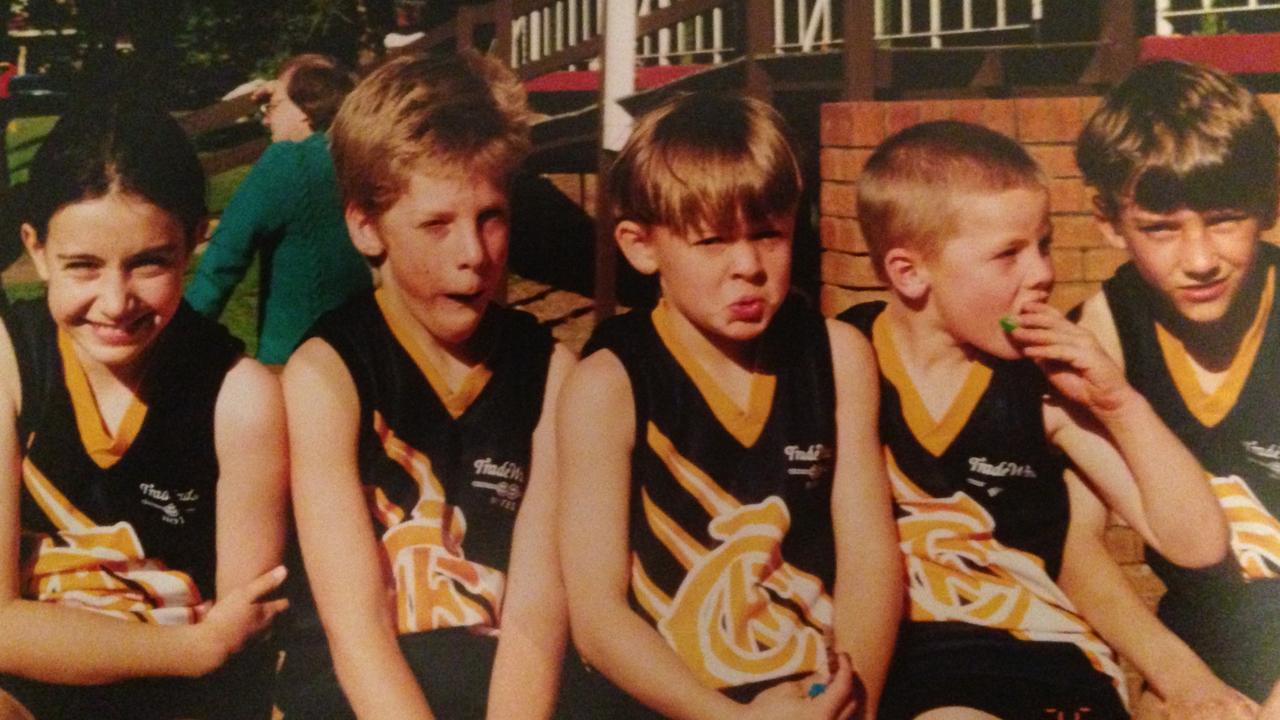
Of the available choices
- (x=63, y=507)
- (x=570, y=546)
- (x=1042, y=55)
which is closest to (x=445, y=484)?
(x=570, y=546)

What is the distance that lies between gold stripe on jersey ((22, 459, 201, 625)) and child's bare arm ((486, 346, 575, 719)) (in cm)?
62

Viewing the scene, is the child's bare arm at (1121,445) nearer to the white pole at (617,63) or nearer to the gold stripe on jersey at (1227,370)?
the gold stripe on jersey at (1227,370)

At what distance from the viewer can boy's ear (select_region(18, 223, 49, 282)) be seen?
271 centimetres

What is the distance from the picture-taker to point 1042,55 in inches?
117

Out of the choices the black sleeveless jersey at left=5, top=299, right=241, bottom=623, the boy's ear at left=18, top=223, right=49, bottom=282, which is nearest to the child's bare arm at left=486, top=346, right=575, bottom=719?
the black sleeveless jersey at left=5, top=299, right=241, bottom=623

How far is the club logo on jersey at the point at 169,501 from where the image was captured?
107 inches

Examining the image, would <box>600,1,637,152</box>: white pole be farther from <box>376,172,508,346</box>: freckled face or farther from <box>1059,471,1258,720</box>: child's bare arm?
<box>1059,471,1258,720</box>: child's bare arm

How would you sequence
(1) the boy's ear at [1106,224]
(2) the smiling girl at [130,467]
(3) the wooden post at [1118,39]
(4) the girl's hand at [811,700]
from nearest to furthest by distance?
(4) the girl's hand at [811,700] < (2) the smiling girl at [130,467] < (1) the boy's ear at [1106,224] < (3) the wooden post at [1118,39]

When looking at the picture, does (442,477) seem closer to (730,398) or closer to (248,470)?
(248,470)

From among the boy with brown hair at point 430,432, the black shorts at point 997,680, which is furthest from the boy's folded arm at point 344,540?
the black shorts at point 997,680

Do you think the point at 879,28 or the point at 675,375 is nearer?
the point at 675,375

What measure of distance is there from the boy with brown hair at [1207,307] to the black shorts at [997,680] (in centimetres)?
24

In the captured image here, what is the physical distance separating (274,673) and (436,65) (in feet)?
4.11

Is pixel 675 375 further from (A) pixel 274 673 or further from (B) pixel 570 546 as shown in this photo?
(A) pixel 274 673
